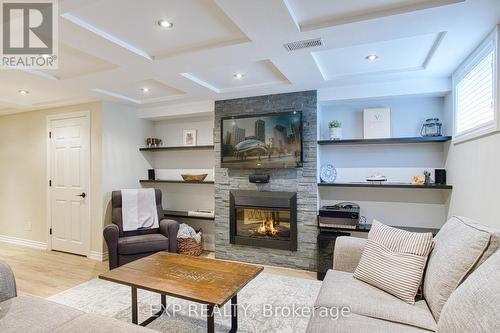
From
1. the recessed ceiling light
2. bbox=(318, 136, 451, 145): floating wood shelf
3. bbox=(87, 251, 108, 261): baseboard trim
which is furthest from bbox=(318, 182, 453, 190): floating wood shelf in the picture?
bbox=(87, 251, 108, 261): baseboard trim

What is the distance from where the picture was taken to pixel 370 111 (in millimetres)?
3684

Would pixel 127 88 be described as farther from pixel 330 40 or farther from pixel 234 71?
pixel 330 40

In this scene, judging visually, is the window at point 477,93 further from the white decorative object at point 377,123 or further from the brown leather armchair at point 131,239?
the brown leather armchair at point 131,239

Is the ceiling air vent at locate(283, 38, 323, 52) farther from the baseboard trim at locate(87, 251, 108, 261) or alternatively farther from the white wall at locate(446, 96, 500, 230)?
Answer: the baseboard trim at locate(87, 251, 108, 261)

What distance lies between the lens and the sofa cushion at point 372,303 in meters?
1.53

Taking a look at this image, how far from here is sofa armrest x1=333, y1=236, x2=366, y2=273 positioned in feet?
7.28

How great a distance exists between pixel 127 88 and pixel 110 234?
182 cm

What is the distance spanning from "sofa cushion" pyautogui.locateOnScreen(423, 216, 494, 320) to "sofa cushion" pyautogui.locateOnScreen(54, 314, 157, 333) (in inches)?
60.3

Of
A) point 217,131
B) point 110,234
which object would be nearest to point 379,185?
point 217,131

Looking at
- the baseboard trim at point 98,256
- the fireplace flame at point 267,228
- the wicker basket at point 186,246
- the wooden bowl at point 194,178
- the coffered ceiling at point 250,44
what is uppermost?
the coffered ceiling at point 250,44

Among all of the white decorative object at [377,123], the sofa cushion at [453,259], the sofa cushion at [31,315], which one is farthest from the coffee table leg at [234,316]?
the white decorative object at [377,123]

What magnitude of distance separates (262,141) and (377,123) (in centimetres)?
148

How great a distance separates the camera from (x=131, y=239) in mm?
3611

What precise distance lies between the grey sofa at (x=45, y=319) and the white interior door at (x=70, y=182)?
2.76 metres
